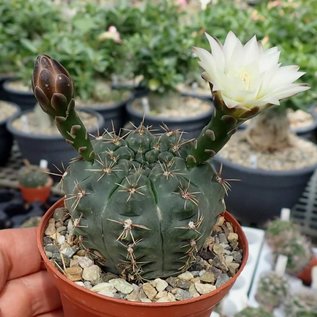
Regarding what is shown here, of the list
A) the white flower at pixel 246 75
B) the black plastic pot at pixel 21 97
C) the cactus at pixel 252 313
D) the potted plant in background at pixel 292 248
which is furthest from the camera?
the black plastic pot at pixel 21 97

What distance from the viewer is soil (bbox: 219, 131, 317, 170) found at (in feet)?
5.86

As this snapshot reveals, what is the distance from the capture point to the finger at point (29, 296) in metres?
0.84

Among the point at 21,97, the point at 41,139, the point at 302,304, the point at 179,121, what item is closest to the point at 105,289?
the point at 302,304

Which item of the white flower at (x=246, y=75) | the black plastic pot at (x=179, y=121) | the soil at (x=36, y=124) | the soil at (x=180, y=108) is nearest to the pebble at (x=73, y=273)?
the white flower at (x=246, y=75)

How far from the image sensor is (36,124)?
84.7 inches

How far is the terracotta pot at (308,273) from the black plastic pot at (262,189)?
29 centimetres

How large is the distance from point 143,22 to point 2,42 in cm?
69

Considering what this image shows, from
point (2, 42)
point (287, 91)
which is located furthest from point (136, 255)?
A: point (2, 42)

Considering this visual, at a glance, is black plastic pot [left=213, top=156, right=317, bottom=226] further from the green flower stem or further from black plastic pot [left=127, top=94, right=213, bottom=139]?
the green flower stem

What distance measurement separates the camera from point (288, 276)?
1510mm

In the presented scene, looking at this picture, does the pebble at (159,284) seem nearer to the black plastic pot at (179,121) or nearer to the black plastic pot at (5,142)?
the black plastic pot at (179,121)

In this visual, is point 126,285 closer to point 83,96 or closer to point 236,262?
point 236,262

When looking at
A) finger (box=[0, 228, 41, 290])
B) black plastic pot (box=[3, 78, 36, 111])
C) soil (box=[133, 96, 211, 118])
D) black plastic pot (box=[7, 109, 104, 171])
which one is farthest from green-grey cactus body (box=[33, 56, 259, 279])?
black plastic pot (box=[3, 78, 36, 111])

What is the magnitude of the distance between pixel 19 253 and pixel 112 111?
156cm
